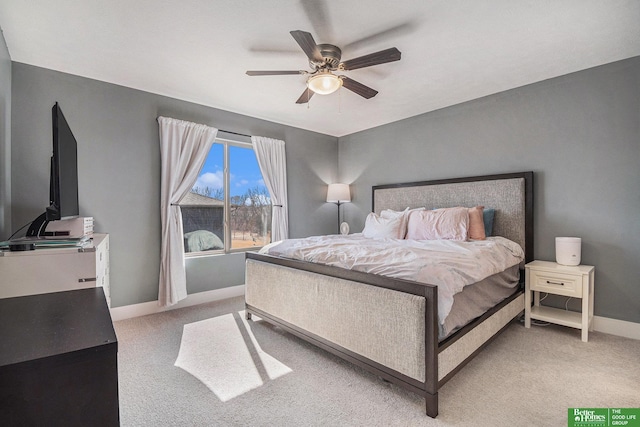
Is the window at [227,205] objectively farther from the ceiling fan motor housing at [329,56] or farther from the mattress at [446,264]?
the ceiling fan motor housing at [329,56]

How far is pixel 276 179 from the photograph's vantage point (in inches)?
175

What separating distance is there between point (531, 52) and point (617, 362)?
259 cm

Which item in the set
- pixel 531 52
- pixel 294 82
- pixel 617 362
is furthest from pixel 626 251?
pixel 294 82

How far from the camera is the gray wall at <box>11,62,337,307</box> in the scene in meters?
2.71

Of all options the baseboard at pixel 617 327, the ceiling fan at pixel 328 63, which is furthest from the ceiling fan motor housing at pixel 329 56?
the baseboard at pixel 617 327

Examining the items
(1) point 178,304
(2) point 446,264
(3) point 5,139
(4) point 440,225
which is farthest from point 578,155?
(3) point 5,139

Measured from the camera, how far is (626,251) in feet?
8.87

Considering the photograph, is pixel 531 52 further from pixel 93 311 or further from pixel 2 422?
pixel 2 422

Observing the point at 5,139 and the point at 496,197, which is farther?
the point at 496,197

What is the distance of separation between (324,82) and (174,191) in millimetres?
2195

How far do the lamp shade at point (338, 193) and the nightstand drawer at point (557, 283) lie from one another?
9.22 feet

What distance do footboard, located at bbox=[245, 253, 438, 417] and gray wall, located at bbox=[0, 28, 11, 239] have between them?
223 centimetres

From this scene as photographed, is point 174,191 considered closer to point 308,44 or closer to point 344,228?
point 308,44

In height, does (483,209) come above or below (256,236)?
above
